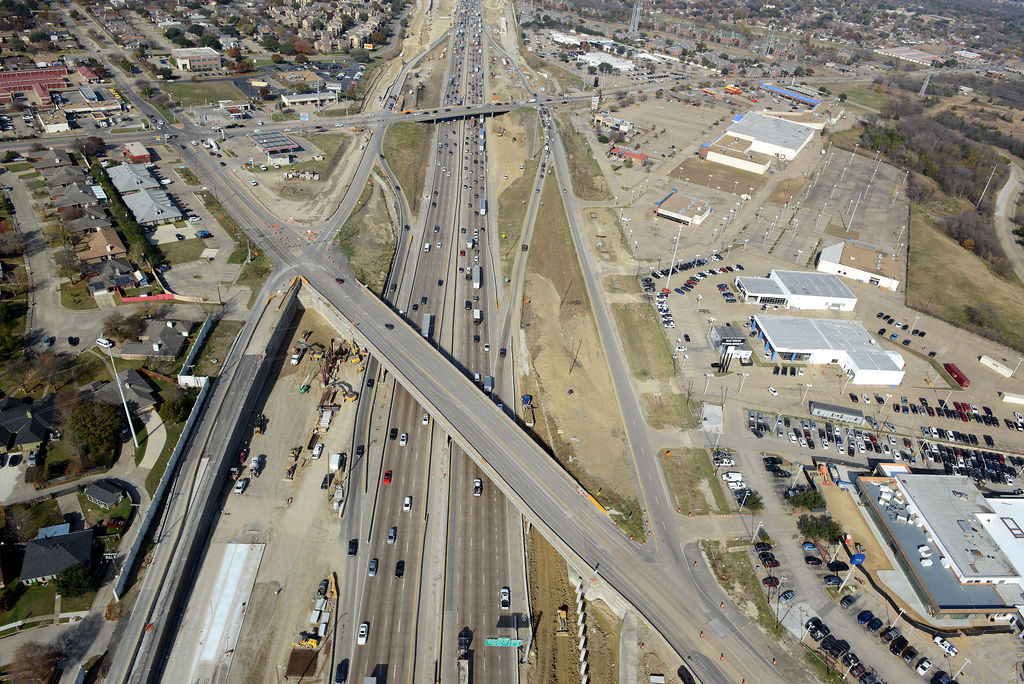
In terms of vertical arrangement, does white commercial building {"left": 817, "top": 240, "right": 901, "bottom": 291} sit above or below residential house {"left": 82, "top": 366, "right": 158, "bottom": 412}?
above

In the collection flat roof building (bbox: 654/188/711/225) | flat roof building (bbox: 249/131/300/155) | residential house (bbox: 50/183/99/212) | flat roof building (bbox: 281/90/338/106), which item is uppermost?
flat roof building (bbox: 281/90/338/106)

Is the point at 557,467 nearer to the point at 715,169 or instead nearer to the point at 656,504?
the point at 656,504

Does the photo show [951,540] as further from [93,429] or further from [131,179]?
[131,179]

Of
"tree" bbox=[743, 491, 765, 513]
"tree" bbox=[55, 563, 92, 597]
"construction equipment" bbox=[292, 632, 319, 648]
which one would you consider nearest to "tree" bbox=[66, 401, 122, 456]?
"tree" bbox=[55, 563, 92, 597]

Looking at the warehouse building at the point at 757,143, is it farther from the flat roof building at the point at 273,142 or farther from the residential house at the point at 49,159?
the residential house at the point at 49,159

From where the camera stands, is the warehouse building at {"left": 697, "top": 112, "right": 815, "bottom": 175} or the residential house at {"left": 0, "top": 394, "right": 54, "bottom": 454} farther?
the warehouse building at {"left": 697, "top": 112, "right": 815, "bottom": 175}

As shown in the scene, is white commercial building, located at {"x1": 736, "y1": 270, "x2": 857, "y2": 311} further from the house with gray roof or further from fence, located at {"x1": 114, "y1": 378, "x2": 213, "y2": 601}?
the house with gray roof
